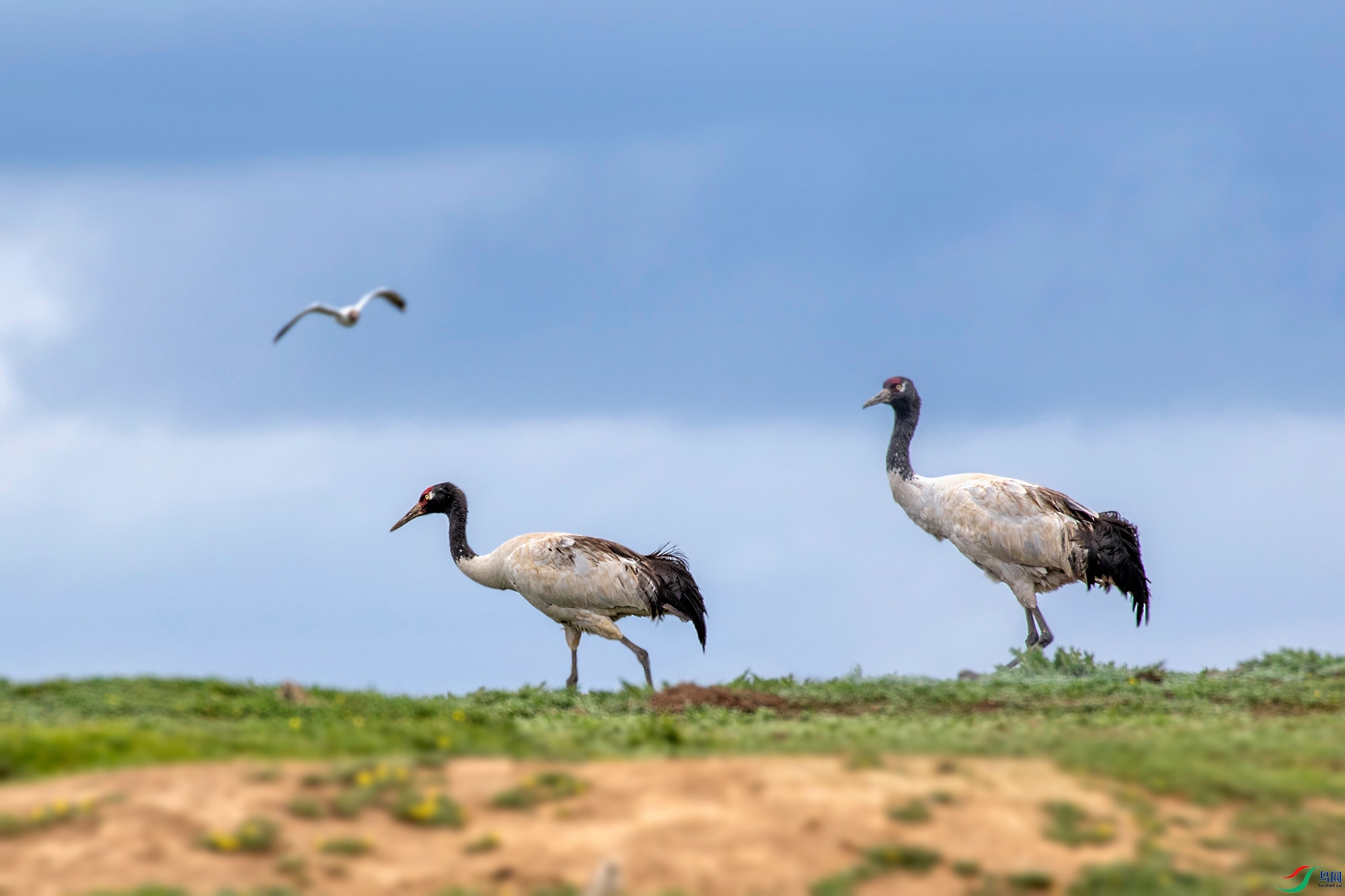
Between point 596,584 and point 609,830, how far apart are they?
12.9 meters

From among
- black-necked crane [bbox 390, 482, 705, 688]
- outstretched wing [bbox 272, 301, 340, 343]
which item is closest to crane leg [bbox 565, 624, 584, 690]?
black-necked crane [bbox 390, 482, 705, 688]

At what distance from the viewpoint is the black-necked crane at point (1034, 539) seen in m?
22.8

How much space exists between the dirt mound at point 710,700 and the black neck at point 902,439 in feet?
23.3

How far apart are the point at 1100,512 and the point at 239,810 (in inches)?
681

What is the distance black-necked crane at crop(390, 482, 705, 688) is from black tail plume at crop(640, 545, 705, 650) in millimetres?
11

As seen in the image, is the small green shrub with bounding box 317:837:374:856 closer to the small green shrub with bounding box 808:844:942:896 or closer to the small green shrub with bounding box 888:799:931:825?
the small green shrub with bounding box 808:844:942:896

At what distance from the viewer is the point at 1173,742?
12383mm

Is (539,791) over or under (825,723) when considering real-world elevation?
under

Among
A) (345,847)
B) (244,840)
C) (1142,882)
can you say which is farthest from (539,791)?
(1142,882)

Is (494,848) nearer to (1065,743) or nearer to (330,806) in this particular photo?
(330,806)

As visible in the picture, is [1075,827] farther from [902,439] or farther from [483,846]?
[902,439]

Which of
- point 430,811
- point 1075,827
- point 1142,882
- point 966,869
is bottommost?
point 1142,882

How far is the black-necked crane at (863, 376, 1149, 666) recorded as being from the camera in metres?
22.8

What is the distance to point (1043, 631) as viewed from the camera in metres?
22.9
